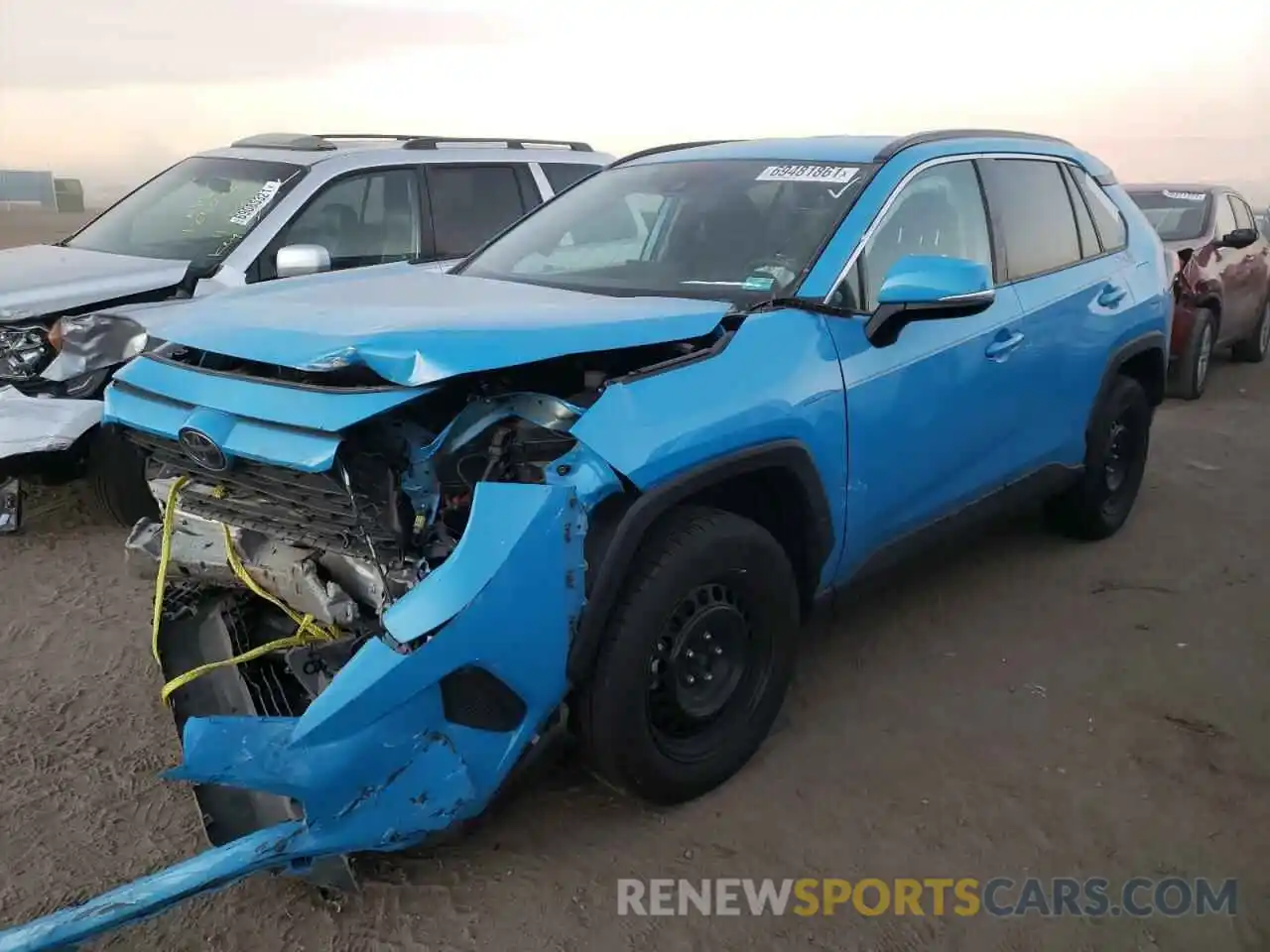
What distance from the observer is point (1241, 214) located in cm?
1015

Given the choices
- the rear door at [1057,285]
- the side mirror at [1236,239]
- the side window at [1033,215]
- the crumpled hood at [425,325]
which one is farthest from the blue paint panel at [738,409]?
the side mirror at [1236,239]

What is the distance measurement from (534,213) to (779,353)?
1.72m

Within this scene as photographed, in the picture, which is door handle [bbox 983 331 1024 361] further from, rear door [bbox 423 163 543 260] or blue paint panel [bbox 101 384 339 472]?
rear door [bbox 423 163 543 260]

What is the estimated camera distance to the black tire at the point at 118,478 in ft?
16.3

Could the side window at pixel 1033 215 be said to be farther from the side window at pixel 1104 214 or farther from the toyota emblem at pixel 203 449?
the toyota emblem at pixel 203 449

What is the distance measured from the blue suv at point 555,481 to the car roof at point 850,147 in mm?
26

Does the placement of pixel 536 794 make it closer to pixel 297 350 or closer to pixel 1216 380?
pixel 297 350

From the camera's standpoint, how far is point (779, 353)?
3.08m

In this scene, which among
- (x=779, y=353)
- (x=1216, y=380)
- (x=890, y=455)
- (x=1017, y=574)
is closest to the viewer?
(x=779, y=353)

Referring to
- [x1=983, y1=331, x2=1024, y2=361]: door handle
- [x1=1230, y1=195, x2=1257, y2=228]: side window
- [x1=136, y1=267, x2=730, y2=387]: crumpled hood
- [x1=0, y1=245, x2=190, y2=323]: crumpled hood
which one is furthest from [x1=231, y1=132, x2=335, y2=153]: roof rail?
[x1=1230, y1=195, x2=1257, y2=228]: side window

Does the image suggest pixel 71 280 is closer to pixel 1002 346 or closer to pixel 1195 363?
pixel 1002 346

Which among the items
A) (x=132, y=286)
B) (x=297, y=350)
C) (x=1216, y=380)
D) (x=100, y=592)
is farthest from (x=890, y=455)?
(x=1216, y=380)

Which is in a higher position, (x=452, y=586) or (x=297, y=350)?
(x=297, y=350)

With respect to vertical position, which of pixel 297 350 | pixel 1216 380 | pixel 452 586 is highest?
pixel 297 350
